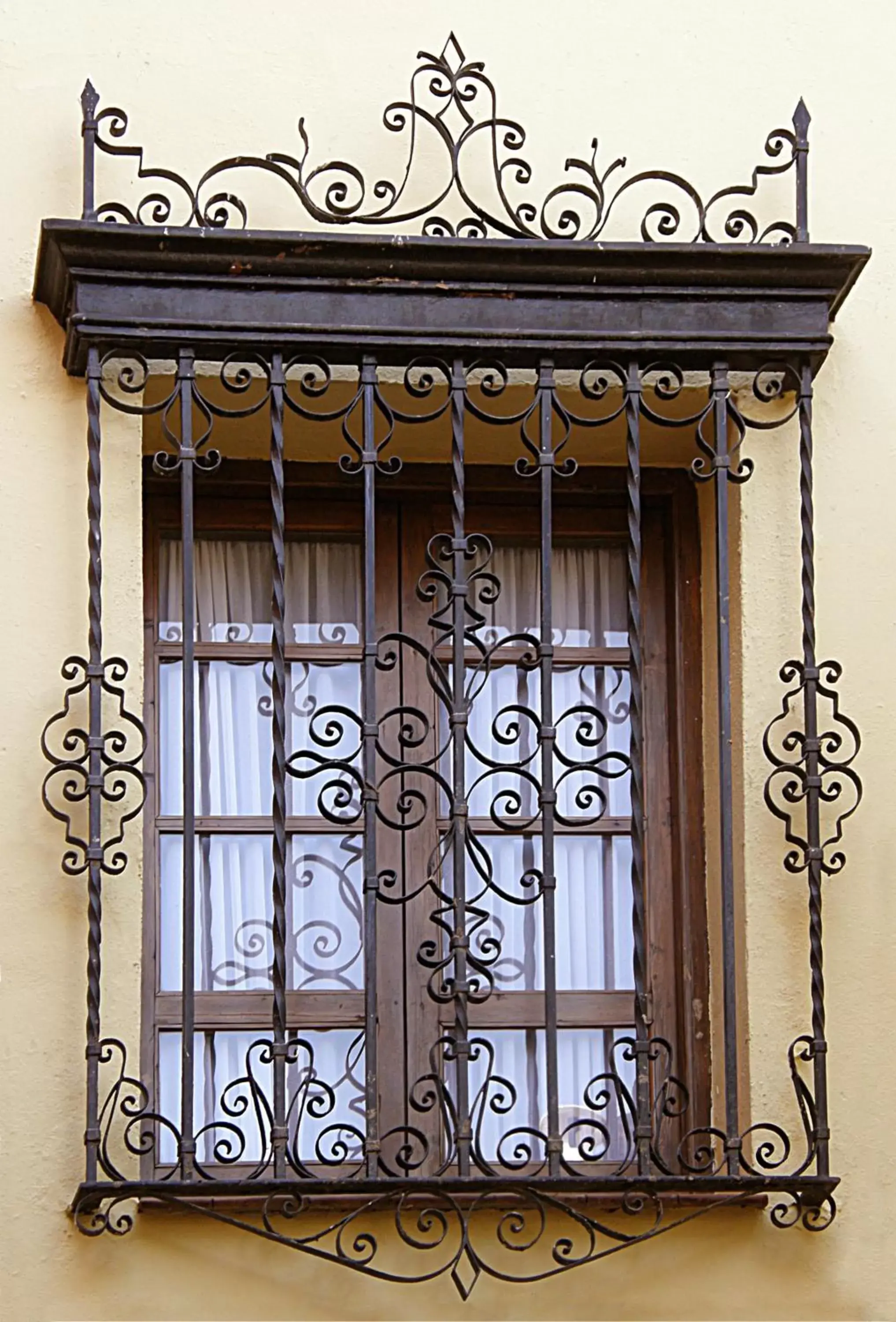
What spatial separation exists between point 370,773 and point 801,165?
1.32m

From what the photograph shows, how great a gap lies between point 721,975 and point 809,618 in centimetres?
64

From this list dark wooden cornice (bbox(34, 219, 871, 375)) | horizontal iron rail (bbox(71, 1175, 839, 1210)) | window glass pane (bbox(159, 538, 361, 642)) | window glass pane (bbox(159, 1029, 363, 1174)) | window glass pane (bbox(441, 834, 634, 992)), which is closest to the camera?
horizontal iron rail (bbox(71, 1175, 839, 1210))

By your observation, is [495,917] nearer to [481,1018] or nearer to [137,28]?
[481,1018]

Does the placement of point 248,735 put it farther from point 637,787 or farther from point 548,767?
point 637,787

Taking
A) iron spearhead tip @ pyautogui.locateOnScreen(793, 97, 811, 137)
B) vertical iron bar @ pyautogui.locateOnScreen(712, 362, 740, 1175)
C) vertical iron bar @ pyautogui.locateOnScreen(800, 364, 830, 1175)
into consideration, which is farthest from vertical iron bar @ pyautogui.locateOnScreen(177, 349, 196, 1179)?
iron spearhead tip @ pyautogui.locateOnScreen(793, 97, 811, 137)

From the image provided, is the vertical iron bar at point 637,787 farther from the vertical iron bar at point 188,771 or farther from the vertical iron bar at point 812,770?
the vertical iron bar at point 188,771

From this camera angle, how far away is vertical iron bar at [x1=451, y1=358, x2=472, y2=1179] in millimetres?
3930

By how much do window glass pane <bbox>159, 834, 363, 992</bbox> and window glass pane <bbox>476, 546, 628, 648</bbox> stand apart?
1.73 feet

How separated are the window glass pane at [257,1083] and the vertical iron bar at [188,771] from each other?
80 millimetres

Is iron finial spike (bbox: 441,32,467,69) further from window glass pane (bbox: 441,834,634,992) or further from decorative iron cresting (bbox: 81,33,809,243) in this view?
window glass pane (bbox: 441,834,634,992)

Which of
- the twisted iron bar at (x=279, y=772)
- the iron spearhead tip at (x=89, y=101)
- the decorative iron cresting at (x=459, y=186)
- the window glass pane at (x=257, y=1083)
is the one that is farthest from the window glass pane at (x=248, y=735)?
the iron spearhead tip at (x=89, y=101)

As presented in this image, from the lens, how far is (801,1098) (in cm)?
405

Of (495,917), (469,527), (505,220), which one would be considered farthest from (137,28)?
(495,917)

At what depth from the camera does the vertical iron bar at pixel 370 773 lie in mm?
3943
